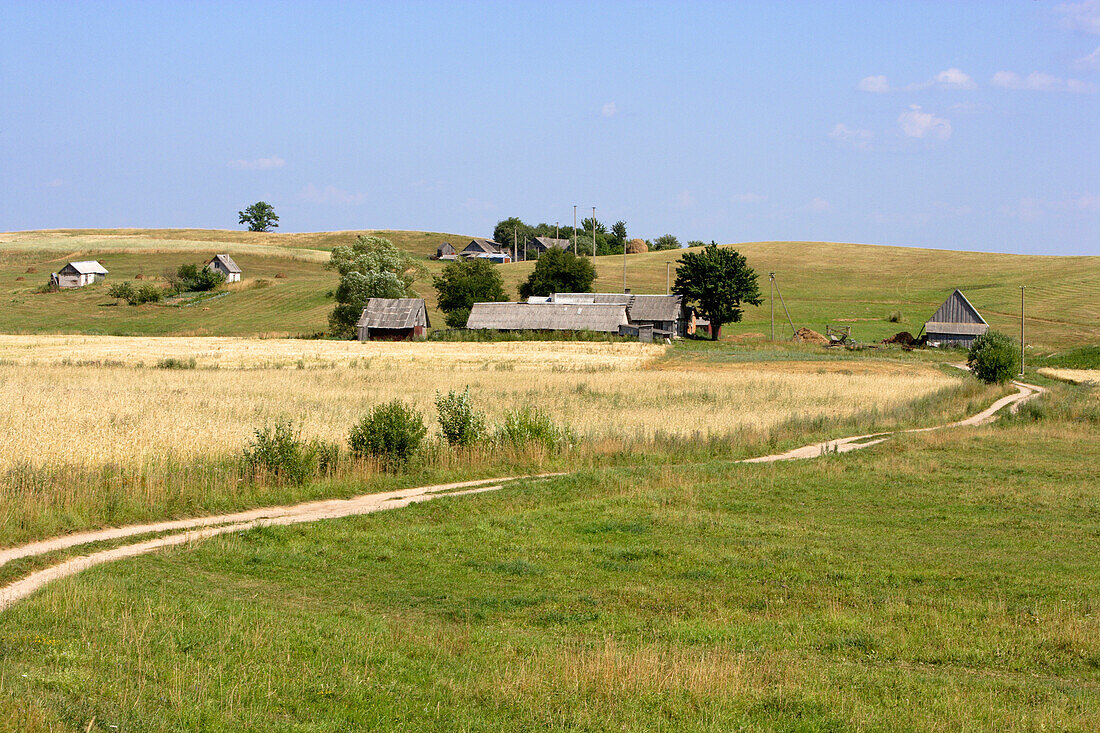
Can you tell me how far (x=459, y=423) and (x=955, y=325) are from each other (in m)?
71.0

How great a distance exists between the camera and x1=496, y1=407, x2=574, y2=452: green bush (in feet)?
77.7

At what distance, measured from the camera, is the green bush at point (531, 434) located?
23672 mm

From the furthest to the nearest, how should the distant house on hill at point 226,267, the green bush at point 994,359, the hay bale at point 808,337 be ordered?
1. the distant house on hill at point 226,267
2. the hay bale at point 808,337
3. the green bush at point 994,359

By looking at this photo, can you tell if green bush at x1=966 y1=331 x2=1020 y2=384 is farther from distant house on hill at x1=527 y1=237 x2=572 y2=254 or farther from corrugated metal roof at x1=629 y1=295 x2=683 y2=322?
distant house on hill at x1=527 y1=237 x2=572 y2=254

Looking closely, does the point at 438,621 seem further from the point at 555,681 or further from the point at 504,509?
the point at 504,509

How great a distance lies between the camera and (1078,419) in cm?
3409

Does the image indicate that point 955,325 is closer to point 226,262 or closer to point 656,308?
point 656,308

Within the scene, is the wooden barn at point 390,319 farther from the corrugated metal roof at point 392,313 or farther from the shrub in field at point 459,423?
the shrub in field at point 459,423

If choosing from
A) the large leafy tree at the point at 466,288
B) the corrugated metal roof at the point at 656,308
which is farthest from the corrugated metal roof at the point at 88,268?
the corrugated metal roof at the point at 656,308

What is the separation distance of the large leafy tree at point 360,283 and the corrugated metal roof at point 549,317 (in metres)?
8.06

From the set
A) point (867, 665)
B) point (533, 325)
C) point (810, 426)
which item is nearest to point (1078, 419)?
point (810, 426)

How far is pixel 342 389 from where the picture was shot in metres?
41.2

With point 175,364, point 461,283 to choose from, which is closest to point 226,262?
point 461,283

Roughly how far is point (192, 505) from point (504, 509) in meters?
5.55
